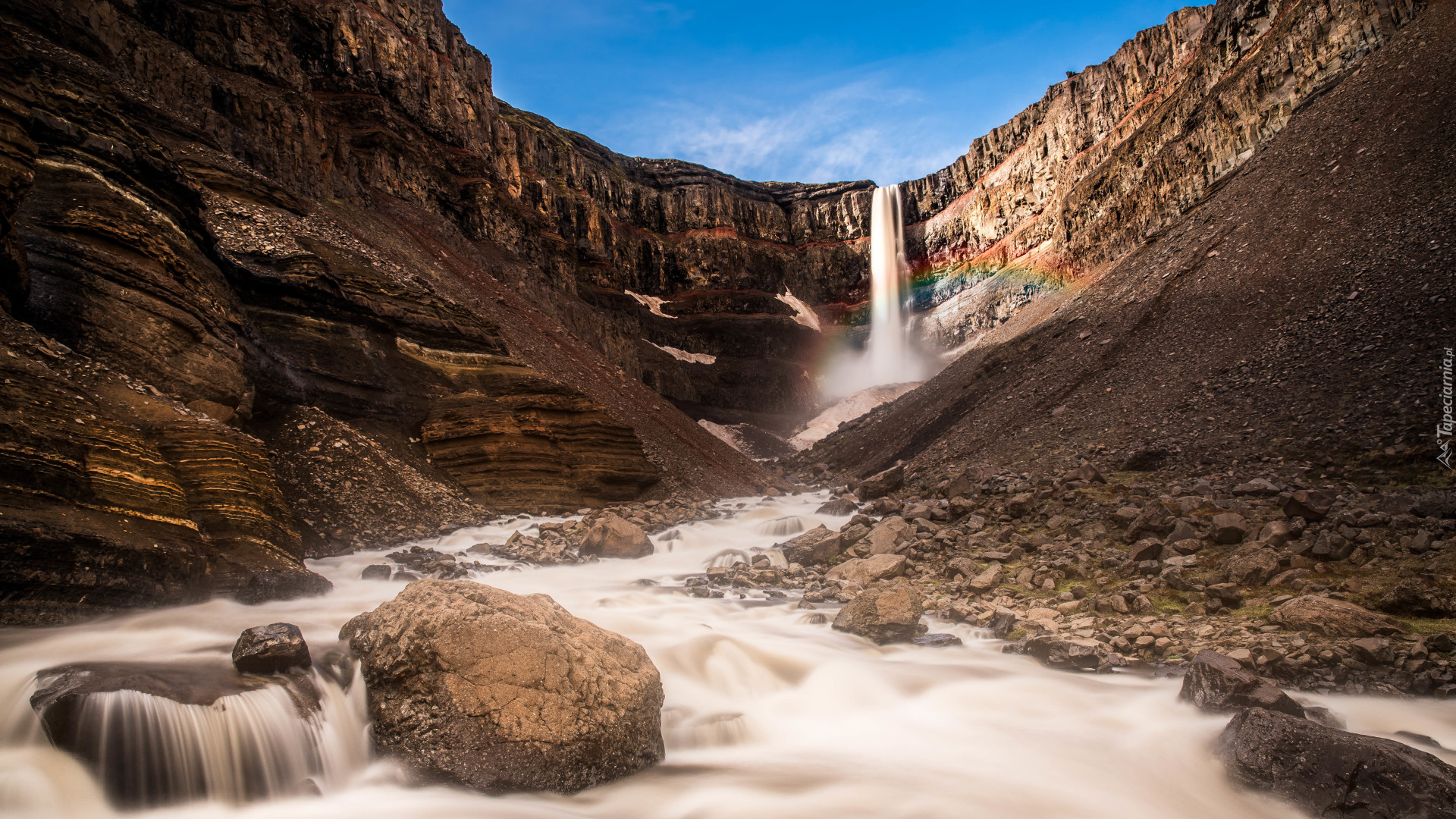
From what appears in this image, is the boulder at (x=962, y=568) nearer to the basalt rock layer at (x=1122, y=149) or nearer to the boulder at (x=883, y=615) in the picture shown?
the boulder at (x=883, y=615)

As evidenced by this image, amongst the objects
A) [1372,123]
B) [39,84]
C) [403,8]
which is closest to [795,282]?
[403,8]

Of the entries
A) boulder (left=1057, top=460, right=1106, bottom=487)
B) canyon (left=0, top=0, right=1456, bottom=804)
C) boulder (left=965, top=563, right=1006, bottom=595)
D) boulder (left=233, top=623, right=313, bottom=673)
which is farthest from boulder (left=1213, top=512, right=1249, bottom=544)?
boulder (left=233, top=623, right=313, bottom=673)

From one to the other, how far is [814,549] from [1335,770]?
25.4 ft

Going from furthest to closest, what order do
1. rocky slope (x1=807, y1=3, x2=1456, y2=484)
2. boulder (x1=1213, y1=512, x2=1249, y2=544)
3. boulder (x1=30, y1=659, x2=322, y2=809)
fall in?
rocky slope (x1=807, y1=3, x2=1456, y2=484)
boulder (x1=1213, y1=512, x2=1249, y2=544)
boulder (x1=30, y1=659, x2=322, y2=809)

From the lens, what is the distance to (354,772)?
4383 mm

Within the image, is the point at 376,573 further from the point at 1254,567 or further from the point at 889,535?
the point at 1254,567

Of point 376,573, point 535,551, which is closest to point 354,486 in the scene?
point 376,573

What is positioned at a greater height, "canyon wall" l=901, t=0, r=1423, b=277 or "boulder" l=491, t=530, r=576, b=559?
"canyon wall" l=901, t=0, r=1423, b=277

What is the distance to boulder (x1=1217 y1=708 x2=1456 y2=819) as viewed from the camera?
3.34 m

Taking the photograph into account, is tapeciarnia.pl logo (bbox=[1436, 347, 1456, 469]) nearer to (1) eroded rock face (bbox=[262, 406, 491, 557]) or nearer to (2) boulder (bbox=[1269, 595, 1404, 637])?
(2) boulder (bbox=[1269, 595, 1404, 637])

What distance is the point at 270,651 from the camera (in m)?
4.71

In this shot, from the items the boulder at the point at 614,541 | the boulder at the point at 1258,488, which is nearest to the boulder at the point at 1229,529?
the boulder at the point at 1258,488

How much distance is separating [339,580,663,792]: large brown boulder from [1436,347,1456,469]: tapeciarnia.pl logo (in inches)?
425

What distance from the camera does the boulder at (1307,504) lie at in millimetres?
7504
